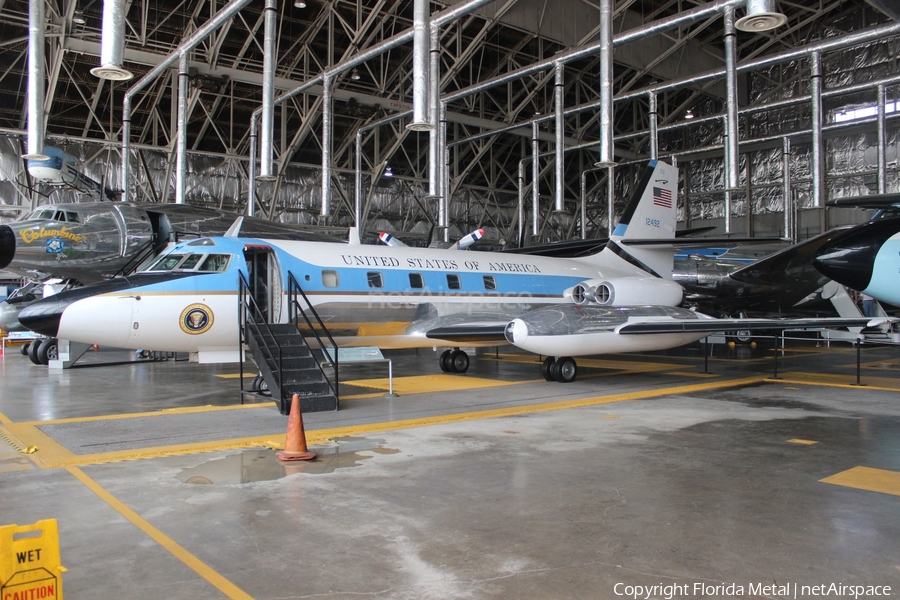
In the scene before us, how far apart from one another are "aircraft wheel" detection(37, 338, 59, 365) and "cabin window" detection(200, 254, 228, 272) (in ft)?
35.1

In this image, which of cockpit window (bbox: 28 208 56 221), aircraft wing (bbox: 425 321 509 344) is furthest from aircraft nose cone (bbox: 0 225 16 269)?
aircraft wing (bbox: 425 321 509 344)

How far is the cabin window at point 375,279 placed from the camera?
14.8 meters

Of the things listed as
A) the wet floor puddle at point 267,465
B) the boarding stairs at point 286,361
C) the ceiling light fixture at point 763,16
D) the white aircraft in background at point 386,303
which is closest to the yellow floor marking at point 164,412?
the boarding stairs at point 286,361

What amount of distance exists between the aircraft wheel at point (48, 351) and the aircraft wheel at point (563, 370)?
1533 cm

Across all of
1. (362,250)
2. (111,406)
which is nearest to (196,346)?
(111,406)

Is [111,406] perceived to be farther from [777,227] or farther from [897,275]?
[777,227]

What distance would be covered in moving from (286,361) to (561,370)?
6.63m

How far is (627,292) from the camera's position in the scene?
16453 mm

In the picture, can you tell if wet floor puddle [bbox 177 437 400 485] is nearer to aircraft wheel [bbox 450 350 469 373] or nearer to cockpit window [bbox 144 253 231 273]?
cockpit window [bbox 144 253 231 273]

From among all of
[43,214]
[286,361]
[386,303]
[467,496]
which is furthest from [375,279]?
[43,214]

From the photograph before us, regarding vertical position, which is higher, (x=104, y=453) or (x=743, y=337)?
(x=743, y=337)

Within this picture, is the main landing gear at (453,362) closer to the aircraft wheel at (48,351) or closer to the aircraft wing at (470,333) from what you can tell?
the aircraft wing at (470,333)

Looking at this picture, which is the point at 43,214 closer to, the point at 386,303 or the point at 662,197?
the point at 386,303

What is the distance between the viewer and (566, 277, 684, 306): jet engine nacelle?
16.4m
